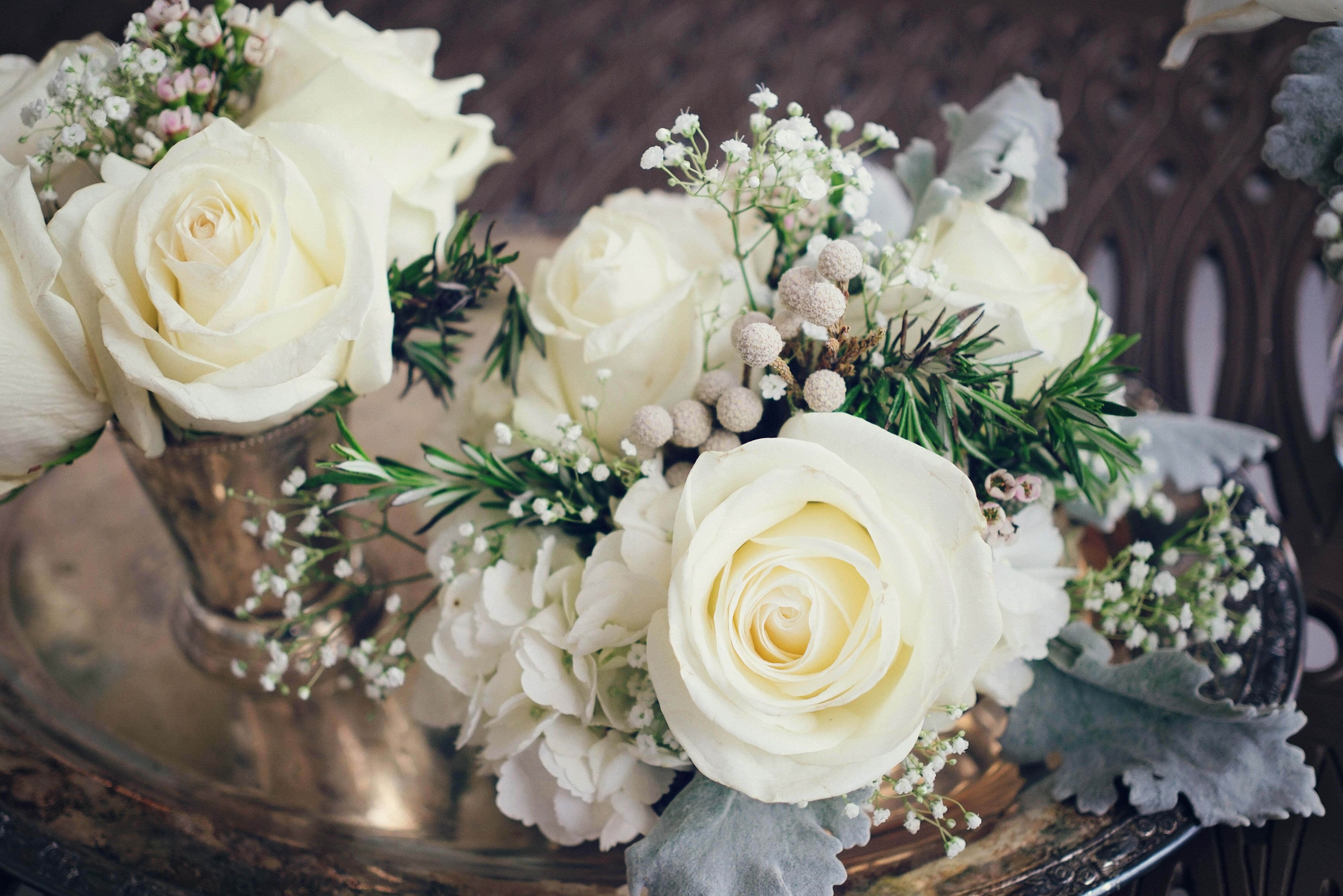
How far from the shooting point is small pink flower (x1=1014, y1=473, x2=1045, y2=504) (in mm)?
402

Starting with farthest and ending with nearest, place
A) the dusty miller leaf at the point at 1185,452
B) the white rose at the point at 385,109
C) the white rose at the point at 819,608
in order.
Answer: the dusty miller leaf at the point at 1185,452, the white rose at the point at 385,109, the white rose at the point at 819,608

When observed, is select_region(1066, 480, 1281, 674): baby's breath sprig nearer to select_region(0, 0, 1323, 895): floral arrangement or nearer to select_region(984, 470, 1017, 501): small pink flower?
select_region(0, 0, 1323, 895): floral arrangement

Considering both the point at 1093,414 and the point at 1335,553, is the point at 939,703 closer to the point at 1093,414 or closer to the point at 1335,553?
A: the point at 1093,414

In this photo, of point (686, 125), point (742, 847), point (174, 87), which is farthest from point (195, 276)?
point (742, 847)

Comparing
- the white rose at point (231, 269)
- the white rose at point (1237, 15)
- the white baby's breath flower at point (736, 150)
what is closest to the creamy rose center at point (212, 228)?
the white rose at point (231, 269)

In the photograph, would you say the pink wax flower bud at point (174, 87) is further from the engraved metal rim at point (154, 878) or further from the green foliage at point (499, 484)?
the engraved metal rim at point (154, 878)

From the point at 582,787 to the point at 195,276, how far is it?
0.29m

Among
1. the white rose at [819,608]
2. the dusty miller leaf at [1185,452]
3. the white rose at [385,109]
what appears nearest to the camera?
the white rose at [819,608]

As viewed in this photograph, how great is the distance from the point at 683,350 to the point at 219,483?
10.7 inches

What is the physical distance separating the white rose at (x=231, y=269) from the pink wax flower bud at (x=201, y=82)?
0.05m

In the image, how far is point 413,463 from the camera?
69 cm

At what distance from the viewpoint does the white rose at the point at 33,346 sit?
0.38m

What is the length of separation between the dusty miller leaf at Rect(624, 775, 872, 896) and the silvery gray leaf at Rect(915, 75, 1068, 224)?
0.31 metres

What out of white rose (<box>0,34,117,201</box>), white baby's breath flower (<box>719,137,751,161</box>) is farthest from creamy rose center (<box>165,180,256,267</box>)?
white baby's breath flower (<box>719,137,751,161</box>)
